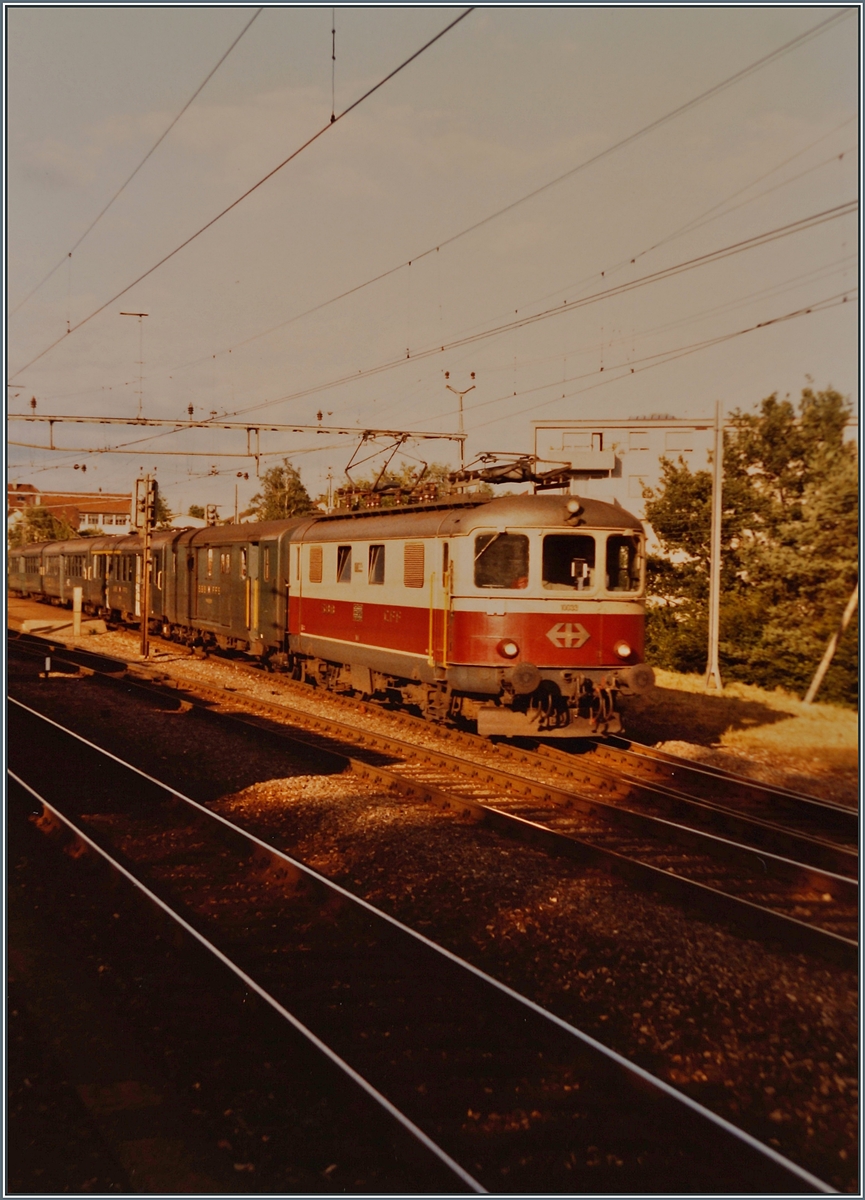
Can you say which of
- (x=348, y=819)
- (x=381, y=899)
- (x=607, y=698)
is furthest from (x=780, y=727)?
(x=381, y=899)

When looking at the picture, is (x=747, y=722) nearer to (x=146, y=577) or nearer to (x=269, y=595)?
(x=269, y=595)

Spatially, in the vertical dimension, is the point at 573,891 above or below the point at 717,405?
below

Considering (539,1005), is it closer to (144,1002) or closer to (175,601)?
(144,1002)

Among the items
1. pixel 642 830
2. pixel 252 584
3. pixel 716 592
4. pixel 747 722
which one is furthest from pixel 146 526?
pixel 642 830

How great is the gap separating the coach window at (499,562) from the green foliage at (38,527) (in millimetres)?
51811

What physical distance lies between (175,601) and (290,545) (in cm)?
996

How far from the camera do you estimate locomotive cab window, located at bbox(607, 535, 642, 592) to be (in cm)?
1270

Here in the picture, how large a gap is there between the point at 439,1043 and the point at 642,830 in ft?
15.3

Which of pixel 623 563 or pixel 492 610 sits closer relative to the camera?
pixel 492 610

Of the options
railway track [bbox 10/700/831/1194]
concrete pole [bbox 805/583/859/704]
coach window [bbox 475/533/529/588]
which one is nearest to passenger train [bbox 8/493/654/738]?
coach window [bbox 475/533/529/588]

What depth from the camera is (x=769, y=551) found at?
1634 centimetres

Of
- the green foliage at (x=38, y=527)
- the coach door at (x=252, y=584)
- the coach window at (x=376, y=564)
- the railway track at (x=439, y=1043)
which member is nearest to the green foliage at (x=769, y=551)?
the railway track at (x=439, y=1043)

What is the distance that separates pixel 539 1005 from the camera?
223 inches

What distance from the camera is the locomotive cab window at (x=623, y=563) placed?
1270 centimetres
